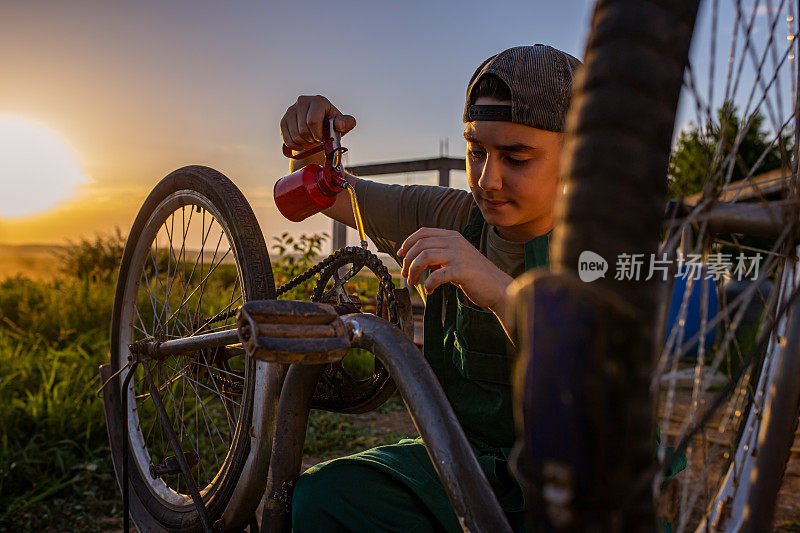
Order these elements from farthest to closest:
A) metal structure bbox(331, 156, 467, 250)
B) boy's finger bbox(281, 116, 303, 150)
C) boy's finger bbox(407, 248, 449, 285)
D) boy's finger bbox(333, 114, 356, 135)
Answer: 1. metal structure bbox(331, 156, 467, 250)
2. boy's finger bbox(281, 116, 303, 150)
3. boy's finger bbox(333, 114, 356, 135)
4. boy's finger bbox(407, 248, 449, 285)

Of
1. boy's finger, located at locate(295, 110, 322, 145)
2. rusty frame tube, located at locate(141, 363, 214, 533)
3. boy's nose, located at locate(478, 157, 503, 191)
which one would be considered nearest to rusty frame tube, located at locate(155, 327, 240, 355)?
rusty frame tube, located at locate(141, 363, 214, 533)

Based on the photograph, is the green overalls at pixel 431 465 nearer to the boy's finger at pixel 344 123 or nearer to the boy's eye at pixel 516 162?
the boy's eye at pixel 516 162

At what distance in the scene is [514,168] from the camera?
1.46m

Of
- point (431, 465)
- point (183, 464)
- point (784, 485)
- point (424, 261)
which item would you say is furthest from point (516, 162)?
point (784, 485)

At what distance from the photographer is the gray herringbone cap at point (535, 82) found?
1.42 meters

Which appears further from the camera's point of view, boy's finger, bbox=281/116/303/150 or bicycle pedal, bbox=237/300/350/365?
boy's finger, bbox=281/116/303/150

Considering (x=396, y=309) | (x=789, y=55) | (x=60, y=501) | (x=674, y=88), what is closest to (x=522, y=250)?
(x=396, y=309)

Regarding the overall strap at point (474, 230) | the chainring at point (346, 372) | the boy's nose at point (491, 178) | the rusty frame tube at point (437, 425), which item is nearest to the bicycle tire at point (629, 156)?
the rusty frame tube at point (437, 425)

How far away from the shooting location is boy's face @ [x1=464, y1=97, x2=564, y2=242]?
1.43m

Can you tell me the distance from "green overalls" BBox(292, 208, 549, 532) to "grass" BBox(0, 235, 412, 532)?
1811 mm

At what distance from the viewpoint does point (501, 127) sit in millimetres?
1433

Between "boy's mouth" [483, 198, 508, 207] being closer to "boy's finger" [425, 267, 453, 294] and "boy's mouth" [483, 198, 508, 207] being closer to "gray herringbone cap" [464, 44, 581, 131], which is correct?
"gray herringbone cap" [464, 44, 581, 131]

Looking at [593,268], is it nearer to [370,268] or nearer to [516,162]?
[370,268]

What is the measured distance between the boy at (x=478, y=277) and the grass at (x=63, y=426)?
1835 mm
